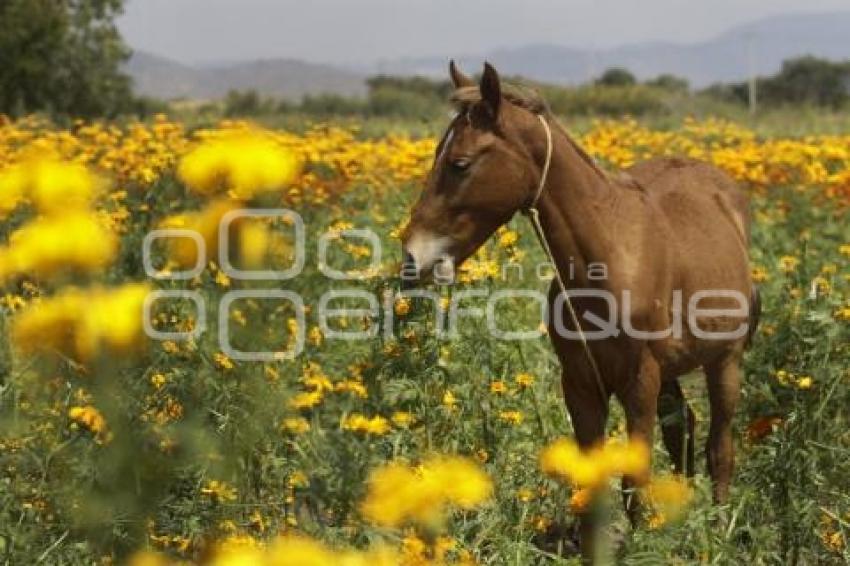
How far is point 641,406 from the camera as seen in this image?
2926 millimetres

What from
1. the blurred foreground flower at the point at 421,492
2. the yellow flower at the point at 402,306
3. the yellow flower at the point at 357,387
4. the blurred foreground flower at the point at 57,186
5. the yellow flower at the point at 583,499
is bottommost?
Result: the yellow flower at the point at 357,387

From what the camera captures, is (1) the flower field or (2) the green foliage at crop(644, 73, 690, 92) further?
(2) the green foliage at crop(644, 73, 690, 92)

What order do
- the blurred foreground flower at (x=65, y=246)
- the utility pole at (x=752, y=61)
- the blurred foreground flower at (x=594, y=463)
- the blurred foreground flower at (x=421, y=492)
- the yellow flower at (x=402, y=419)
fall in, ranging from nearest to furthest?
1. the blurred foreground flower at (x=65, y=246)
2. the blurred foreground flower at (x=421, y=492)
3. the blurred foreground flower at (x=594, y=463)
4. the yellow flower at (x=402, y=419)
5. the utility pole at (x=752, y=61)

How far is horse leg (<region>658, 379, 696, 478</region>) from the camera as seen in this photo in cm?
371

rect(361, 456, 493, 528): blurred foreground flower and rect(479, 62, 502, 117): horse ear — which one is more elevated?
rect(479, 62, 502, 117): horse ear

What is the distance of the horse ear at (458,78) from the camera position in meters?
2.81

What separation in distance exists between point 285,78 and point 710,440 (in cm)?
18596

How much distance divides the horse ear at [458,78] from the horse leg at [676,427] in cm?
143

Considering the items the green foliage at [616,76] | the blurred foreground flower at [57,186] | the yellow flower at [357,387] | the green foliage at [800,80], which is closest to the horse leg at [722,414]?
the yellow flower at [357,387]

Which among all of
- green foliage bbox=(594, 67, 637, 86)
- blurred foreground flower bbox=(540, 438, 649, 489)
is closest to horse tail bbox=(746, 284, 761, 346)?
blurred foreground flower bbox=(540, 438, 649, 489)

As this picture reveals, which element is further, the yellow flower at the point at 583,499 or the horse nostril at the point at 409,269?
the horse nostril at the point at 409,269

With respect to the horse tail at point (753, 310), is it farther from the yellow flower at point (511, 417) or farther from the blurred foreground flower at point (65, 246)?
the blurred foreground flower at point (65, 246)

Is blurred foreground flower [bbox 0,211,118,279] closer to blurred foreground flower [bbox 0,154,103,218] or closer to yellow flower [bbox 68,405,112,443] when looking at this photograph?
blurred foreground flower [bbox 0,154,103,218]

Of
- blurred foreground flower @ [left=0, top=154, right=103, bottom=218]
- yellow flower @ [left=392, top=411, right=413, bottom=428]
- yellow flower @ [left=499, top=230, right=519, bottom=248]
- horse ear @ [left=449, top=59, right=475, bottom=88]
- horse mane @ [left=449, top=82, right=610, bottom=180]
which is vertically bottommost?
yellow flower @ [left=392, top=411, right=413, bottom=428]
